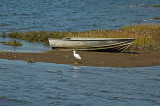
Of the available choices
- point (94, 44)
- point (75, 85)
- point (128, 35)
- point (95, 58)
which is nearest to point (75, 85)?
point (75, 85)

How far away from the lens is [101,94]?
13570mm

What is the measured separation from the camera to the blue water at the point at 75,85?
41.7 ft

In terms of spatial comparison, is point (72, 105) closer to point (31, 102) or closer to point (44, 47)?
point (31, 102)

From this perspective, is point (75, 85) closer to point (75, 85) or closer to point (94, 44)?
point (75, 85)

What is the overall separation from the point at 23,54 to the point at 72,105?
9.17m

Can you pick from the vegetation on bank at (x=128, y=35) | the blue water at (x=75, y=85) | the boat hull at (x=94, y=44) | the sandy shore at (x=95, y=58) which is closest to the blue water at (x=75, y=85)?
the blue water at (x=75, y=85)

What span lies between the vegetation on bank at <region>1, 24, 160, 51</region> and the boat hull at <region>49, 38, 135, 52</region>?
6.92 ft

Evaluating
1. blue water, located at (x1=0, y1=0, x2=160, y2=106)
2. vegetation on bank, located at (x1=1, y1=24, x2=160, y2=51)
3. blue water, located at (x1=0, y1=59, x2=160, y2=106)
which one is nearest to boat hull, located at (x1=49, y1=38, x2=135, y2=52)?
vegetation on bank, located at (x1=1, y1=24, x2=160, y2=51)

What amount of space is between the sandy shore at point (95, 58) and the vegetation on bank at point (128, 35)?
1819 millimetres

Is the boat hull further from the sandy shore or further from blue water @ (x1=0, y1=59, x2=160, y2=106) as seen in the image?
blue water @ (x1=0, y1=59, x2=160, y2=106)

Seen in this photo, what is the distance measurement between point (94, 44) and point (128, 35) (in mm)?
4333

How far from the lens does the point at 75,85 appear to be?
1462 centimetres

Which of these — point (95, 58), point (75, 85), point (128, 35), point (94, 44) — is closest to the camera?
point (75, 85)

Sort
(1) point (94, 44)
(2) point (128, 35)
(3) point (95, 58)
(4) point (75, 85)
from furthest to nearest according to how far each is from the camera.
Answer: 1. (2) point (128, 35)
2. (1) point (94, 44)
3. (3) point (95, 58)
4. (4) point (75, 85)
